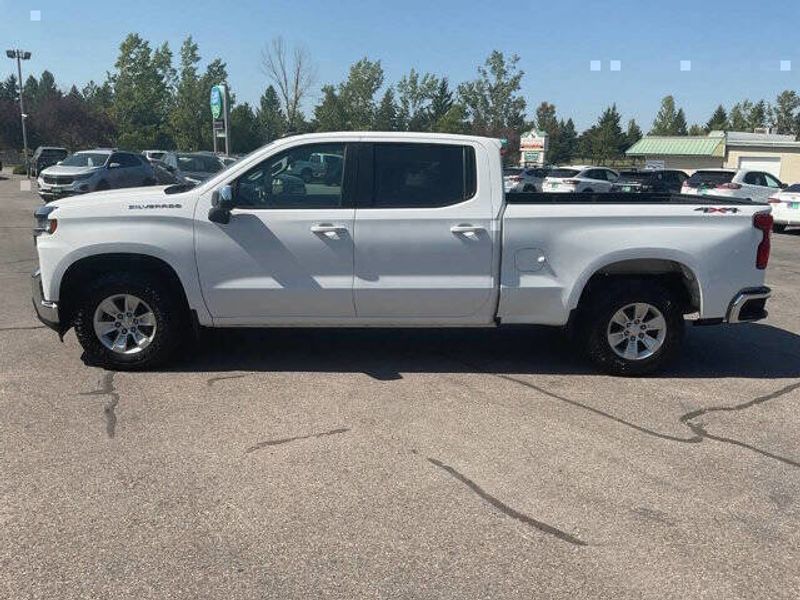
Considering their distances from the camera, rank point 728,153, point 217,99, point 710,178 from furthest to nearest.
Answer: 1. point 728,153
2. point 217,99
3. point 710,178

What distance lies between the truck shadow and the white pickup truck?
1.50 ft

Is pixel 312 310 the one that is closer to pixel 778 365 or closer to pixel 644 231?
pixel 644 231

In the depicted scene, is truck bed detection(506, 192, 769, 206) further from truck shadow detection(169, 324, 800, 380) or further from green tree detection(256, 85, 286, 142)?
green tree detection(256, 85, 286, 142)

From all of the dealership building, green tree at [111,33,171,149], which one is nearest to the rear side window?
the dealership building

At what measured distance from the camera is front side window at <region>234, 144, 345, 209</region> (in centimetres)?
564

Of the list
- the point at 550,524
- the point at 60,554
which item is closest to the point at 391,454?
the point at 550,524

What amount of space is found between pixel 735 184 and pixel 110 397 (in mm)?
21632

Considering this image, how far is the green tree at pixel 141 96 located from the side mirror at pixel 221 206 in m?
78.2

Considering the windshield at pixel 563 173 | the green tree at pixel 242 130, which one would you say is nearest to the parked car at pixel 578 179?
the windshield at pixel 563 173

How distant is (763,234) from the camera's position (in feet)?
19.2

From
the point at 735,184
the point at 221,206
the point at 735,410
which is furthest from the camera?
the point at 735,184

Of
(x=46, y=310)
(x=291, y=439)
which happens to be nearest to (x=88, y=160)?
(x=46, y=310)

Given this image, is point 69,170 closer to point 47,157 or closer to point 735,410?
point 47,157

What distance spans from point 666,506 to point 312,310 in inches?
120
